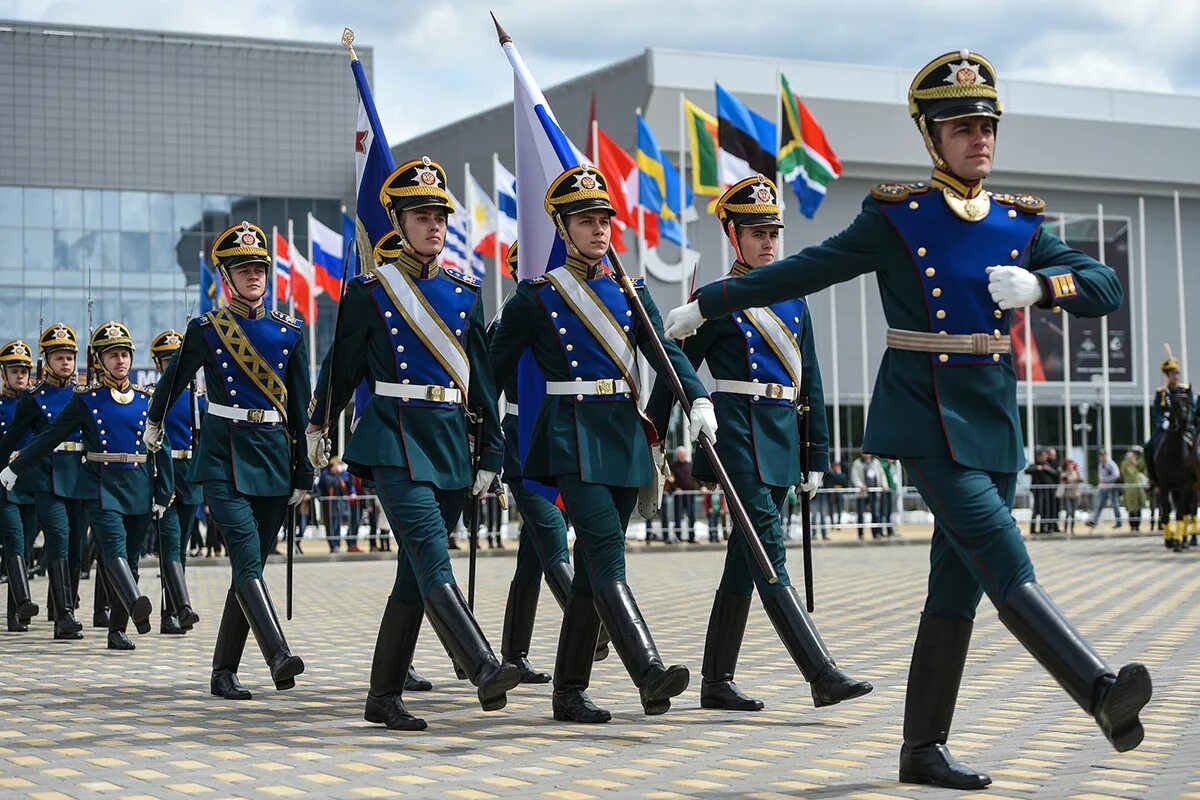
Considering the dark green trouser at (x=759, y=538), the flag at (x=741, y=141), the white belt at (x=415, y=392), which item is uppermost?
the flag at (x=741, y=141)

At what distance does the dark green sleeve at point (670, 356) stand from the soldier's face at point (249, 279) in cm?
232

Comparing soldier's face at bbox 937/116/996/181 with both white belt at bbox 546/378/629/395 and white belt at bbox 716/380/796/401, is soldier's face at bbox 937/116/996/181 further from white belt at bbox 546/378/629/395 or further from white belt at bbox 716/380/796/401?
white belt at bbox 716/380/796/401

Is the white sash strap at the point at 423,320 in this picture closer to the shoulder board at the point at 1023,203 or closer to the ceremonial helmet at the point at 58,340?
the shoulder board at the point at 1023,203

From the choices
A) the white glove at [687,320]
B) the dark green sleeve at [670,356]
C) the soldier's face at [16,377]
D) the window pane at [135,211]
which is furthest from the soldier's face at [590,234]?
the window pane at [135,211]

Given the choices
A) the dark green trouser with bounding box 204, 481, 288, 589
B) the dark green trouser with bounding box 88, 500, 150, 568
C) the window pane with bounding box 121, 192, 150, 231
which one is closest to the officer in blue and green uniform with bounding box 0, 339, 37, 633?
the dark green trouser with bounding box 88, 500, 150, 568

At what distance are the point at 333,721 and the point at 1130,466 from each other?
94.6 ft

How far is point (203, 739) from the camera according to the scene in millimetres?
6875

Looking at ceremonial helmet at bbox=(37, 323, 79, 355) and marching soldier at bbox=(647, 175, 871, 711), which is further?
ceremonial helmet at bbox=(37, 323, 79, 355)

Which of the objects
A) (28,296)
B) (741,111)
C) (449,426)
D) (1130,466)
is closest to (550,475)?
(449,426)

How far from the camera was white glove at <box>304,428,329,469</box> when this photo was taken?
7.80 meters

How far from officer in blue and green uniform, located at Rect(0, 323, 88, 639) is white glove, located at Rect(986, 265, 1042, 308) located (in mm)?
8721

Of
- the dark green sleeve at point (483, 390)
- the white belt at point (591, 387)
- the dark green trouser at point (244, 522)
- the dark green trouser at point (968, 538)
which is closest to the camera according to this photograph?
the dark green trouser at point (968, 538)

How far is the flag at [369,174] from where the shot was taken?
32.4ft

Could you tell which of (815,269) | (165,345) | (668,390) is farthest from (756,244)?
(165,345)
